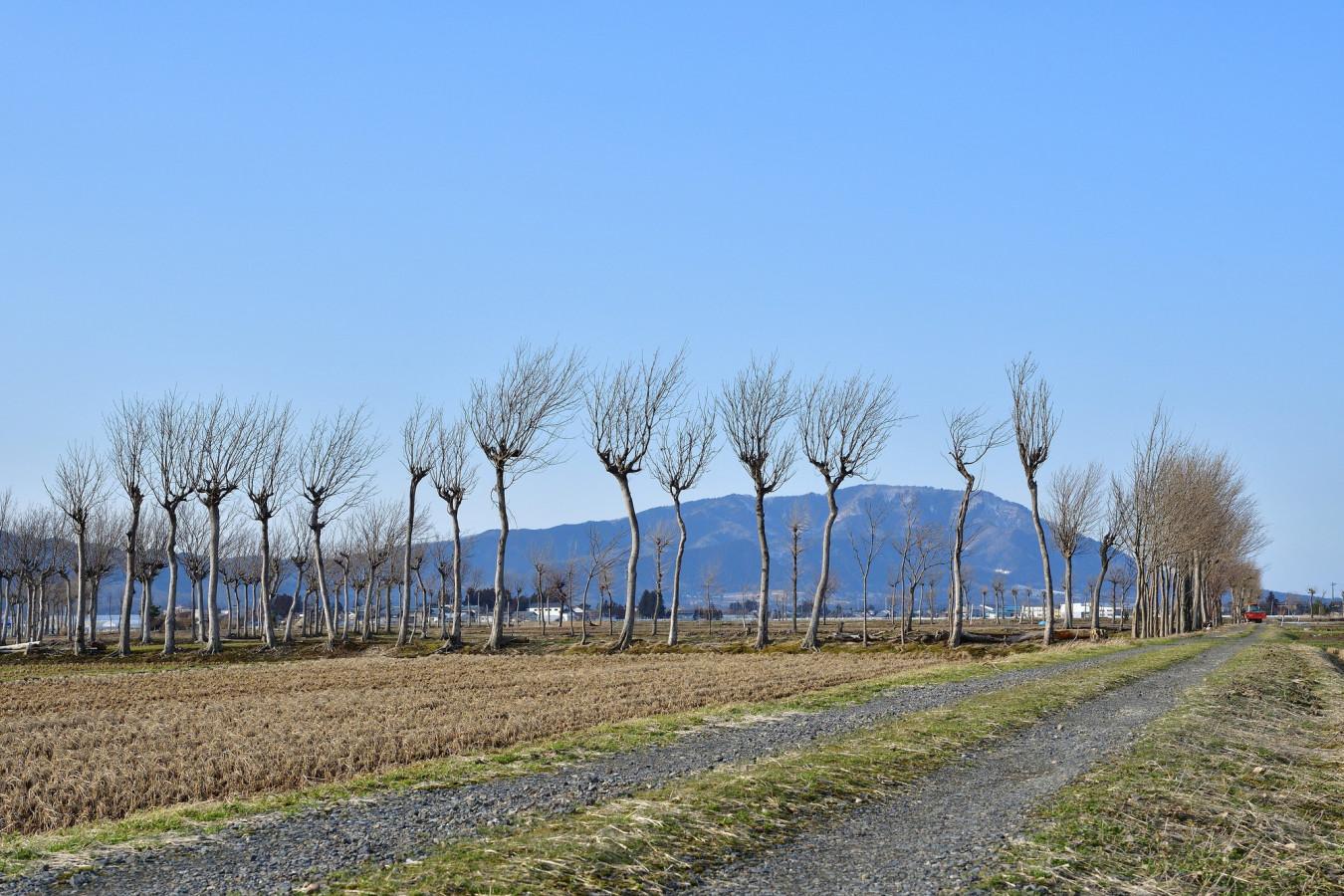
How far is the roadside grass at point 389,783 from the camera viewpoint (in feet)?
32.0

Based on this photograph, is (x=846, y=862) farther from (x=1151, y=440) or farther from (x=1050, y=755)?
(x=1151, y=440)

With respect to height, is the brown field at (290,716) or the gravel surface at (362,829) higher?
the gravel surface at (362,829)

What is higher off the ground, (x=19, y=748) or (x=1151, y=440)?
(x=1151, y=440)

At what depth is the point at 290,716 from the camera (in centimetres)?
2150

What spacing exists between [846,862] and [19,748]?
15.1 metres

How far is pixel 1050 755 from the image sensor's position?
15070mm

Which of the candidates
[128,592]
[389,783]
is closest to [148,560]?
[128,592]

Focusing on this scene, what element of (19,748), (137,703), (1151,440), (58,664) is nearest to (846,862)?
(19,748)

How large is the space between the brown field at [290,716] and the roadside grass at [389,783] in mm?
845

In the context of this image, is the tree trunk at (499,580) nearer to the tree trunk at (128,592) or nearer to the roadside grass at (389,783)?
the tree trunk at (128,592)

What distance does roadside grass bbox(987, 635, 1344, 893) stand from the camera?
28.8 ft

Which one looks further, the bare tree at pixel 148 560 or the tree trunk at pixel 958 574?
the bare tree at pixel 148 560

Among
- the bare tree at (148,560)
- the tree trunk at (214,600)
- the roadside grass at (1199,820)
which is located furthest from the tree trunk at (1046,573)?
the bare tree at (148,560)

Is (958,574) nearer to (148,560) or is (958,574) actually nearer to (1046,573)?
(1046,573)
